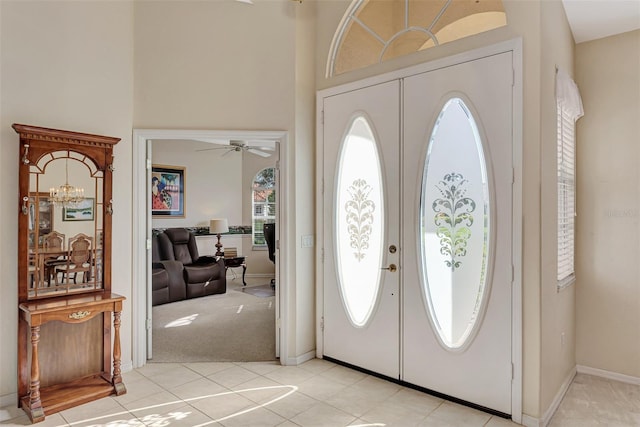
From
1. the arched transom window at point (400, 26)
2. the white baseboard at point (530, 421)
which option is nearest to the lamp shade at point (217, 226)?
the arched transom window at point (400, 26)

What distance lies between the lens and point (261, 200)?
870 centimetres

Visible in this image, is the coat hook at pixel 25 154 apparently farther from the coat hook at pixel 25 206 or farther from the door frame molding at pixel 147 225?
the door frame molding at pixel 147 225

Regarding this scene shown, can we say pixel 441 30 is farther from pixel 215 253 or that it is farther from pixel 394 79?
pixel 215 253

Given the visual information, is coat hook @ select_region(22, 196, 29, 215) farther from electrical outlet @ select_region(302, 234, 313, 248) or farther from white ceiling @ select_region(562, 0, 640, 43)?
white ceiling @ select_region(562, 0, 640, 43)

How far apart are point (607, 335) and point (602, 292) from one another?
0.37 m

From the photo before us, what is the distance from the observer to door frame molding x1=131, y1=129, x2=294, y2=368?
355 centimetres

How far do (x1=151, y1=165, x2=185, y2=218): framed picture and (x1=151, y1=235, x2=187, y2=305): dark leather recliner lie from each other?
1431mm

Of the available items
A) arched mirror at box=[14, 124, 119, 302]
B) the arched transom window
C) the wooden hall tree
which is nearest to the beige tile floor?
the wooden hall tree

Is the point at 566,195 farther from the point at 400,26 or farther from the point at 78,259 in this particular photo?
the point at 78,259

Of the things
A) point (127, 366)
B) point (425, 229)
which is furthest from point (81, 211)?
point (425, 229)

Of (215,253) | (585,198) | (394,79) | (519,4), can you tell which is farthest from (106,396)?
(215,253)

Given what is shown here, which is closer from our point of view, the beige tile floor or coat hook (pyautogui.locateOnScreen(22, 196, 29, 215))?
the beige tile floor

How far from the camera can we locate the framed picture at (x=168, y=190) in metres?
7.44

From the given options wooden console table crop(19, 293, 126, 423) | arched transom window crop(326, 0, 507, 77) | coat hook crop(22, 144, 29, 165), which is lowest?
wooden console table crop(19, 293, 126, 423)
